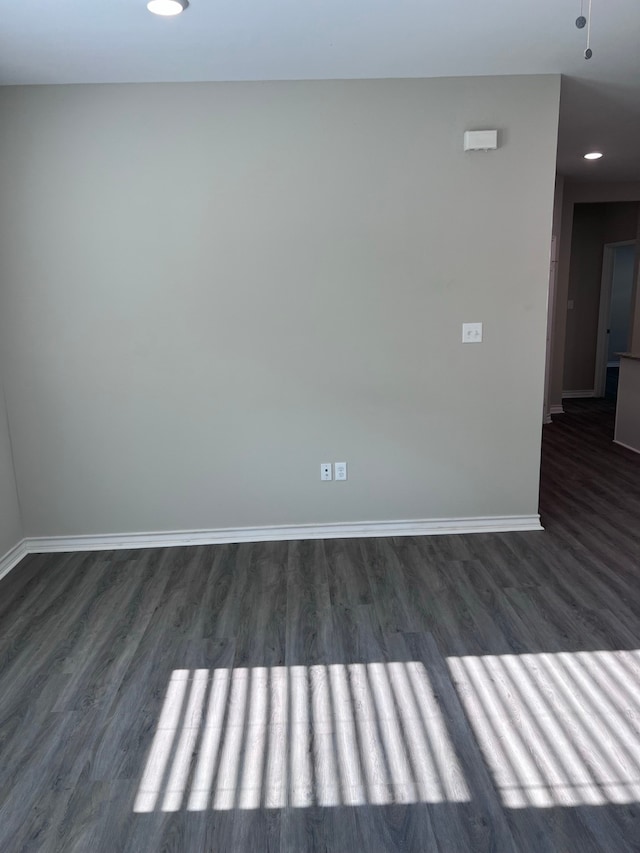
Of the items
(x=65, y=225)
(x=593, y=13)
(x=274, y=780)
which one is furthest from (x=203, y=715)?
(x=593, y=13)

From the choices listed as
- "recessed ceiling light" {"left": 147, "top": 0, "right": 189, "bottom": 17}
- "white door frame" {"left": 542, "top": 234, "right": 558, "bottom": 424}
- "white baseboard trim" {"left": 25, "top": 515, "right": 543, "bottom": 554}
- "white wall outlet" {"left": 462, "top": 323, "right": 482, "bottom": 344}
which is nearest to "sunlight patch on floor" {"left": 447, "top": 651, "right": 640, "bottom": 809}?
"white baseboard trim" {"left": 25, "top": 515, "right": 543, "bottom": 554}

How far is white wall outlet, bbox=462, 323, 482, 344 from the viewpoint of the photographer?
11.6ft

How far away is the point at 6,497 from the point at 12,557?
351mm

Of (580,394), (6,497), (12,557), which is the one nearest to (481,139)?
→ (6,497)

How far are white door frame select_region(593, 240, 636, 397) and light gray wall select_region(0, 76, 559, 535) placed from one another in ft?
17.6

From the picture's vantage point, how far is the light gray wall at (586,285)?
802 centimetres

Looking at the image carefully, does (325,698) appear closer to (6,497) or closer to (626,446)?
(6,497)

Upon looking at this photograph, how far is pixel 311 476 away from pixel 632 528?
206 centimetres

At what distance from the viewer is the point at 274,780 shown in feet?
6.25

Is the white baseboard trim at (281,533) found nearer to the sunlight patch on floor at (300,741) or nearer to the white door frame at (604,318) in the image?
the sunlight patch on floor at (300,741)

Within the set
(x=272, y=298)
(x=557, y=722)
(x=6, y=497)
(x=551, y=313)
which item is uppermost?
(x=272, y=298)

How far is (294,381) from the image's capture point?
11.7 feet

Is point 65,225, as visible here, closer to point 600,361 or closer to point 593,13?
point 593,13

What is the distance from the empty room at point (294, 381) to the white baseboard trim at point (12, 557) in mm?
20
